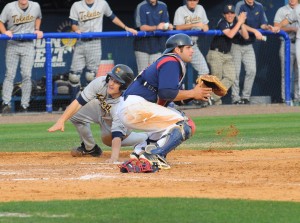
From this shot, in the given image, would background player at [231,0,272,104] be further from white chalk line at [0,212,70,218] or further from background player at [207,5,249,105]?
white chalk line at [0,212,70,218]

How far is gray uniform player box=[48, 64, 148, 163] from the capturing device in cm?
999

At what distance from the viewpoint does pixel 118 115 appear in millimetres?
9602

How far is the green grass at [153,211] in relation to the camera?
6.39 m

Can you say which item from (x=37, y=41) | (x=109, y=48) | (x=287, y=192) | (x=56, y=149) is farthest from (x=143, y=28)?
(x=287, y=192)

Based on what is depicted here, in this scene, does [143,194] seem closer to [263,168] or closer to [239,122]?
[263,168]

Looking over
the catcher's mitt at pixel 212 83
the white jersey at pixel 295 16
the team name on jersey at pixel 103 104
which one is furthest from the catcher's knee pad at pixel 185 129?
the white jersey at pixel 295 16

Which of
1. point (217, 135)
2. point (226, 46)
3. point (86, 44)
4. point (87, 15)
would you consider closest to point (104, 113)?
point (217, 135)

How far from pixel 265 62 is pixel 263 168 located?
974cm

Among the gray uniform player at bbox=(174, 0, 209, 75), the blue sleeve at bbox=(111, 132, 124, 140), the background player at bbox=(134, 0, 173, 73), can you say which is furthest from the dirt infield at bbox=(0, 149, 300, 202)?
the gray uniform player at bbox=(174, 0, 209, 75)

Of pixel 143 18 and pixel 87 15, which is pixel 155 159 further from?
pixel 143 18

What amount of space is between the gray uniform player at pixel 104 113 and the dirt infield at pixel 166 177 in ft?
0.72

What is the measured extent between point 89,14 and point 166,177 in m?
8.51

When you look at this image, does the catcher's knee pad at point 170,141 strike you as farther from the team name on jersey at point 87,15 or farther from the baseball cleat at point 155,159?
the team name on jersey at point 87,15

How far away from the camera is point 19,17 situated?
1623 centimetres
